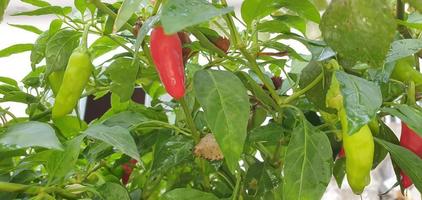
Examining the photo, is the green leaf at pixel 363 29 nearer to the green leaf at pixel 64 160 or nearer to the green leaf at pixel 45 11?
the green leaf at pixel 64 160

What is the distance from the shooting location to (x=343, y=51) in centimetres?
38

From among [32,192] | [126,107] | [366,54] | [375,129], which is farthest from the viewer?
[126,107]

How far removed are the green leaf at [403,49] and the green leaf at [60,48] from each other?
12.7 inches

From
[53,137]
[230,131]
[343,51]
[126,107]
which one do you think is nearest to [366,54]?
[343,51]

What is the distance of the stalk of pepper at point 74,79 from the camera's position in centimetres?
56

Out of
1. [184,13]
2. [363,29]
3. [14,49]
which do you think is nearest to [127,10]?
[184,13]

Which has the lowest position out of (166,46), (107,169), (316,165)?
(107,169)

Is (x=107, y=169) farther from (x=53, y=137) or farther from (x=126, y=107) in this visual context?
(x=53, y=137)

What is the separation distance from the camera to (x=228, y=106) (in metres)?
0.45

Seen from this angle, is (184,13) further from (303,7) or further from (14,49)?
(14,49)

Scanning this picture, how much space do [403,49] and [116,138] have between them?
0.28 metres

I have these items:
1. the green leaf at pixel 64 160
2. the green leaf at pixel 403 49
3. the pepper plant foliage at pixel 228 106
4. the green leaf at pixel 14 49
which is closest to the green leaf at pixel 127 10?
the pepper plant foliage at pixel 228 106

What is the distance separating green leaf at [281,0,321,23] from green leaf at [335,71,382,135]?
9 cm

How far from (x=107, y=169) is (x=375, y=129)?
0.36 m
